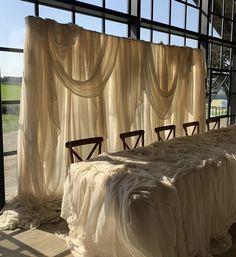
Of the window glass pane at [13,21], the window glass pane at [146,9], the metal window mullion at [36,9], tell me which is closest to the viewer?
the window glass pane at [13,21]

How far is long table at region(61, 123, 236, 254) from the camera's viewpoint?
2.14m

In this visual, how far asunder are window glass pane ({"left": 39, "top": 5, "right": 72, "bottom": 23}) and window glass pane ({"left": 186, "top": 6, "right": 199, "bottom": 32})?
2807 mm

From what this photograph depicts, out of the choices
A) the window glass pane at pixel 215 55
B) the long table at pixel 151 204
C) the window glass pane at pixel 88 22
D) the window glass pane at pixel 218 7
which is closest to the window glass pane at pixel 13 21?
the window glass pane at pixel 88 22

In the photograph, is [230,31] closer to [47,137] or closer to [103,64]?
[103,64]

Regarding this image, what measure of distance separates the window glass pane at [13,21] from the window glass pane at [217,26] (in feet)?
14.6

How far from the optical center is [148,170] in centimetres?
261

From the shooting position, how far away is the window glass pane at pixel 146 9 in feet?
16.0

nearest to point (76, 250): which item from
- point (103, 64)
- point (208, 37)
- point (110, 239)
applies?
point (110, 239)

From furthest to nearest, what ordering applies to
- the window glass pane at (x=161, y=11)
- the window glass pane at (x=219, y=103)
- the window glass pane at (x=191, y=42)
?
the window glass pane at (x=219, y=103), the window glass pane at (x=191, y=42), the window glass pane at (x=161, y=11)

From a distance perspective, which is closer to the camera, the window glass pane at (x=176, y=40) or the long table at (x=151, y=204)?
the long table at (x=151, y=204)

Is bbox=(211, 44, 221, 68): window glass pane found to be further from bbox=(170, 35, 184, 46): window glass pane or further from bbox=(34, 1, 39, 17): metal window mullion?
bbox=(34, 1, 39, 17): metal window mullion

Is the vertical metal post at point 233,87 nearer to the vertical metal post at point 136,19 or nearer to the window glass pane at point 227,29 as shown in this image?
the window glass pane at point 227,29

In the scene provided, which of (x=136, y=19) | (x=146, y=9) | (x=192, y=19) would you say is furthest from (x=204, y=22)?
(x=136, y=19)

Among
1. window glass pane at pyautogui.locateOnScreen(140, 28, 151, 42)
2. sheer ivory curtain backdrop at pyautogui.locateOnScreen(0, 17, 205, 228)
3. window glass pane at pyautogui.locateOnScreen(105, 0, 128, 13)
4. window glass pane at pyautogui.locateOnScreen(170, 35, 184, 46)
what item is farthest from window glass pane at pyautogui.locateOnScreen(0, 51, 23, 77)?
window glass pane at pyautogui.locateOnScreen(170, 35, 184, 46)
